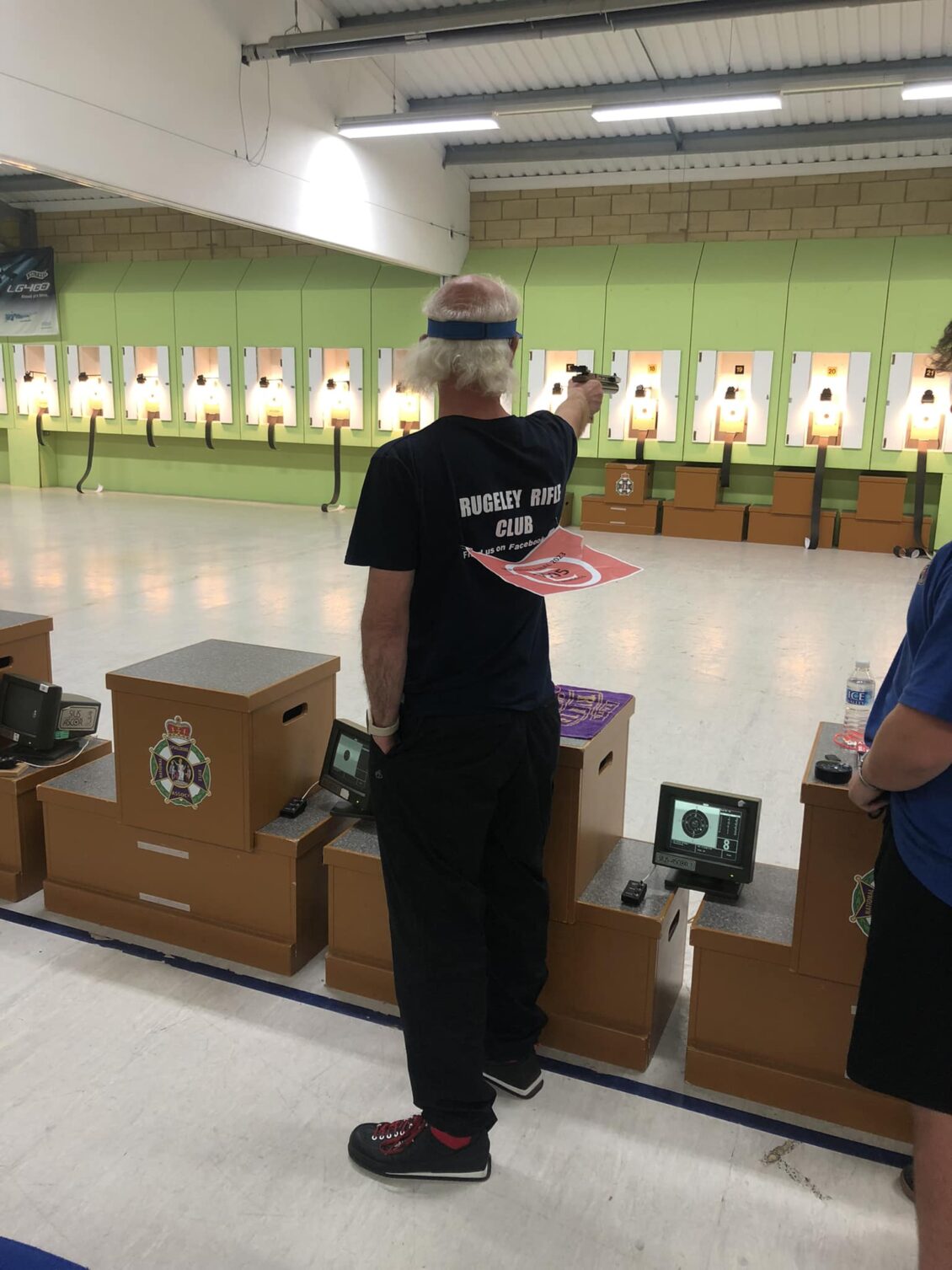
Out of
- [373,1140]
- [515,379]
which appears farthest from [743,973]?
[515,379]

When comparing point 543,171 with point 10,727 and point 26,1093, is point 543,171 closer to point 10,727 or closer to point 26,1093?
point 10,727

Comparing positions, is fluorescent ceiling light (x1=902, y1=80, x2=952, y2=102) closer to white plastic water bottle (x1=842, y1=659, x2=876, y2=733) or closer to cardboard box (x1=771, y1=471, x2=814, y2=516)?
cardboard box (x1=771, y1=471, x2=814, y2=516)

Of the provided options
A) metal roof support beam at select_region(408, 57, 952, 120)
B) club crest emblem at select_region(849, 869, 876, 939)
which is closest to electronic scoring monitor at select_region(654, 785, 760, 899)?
club crest emblem at select_region(849, 869, 876, 939)

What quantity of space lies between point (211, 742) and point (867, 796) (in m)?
1.51

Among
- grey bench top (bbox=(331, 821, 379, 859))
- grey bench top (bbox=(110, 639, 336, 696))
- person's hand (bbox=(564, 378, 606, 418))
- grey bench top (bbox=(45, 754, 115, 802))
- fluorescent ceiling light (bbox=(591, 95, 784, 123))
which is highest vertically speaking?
fluorescent ceiling light (bbox=(591, 95, 784, 123))

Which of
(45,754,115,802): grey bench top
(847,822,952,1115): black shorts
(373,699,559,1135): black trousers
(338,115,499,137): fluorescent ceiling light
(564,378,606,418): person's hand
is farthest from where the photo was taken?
(338,115,499,137): fluorescent ceiling light

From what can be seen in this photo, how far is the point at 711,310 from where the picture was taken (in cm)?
1016

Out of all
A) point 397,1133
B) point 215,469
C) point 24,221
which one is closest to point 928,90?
point 397,1133

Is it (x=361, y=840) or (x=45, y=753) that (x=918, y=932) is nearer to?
(x=361, y=840)

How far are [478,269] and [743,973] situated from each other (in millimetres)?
10535

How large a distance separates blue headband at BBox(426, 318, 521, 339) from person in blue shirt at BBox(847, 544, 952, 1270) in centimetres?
80

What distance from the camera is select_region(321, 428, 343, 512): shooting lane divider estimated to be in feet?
38.9

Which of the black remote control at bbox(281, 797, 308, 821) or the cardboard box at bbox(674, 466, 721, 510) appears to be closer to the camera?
the black remote control at bbox(281, 797, 308, 821)

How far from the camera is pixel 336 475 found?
12.0 meters
